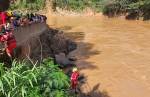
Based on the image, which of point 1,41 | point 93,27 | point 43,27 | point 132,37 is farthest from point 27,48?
point 93,27

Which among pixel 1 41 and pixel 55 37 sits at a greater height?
pixel 1 41

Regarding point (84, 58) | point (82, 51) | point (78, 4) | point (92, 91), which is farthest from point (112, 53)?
point (78, 4)

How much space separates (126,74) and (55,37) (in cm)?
746

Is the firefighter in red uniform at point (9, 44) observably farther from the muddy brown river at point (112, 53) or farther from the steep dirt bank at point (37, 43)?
the muddy brown river at point (112, 53)

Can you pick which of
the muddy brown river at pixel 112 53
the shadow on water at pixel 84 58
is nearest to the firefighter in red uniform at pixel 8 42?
the shadow on water at pixel 84 58

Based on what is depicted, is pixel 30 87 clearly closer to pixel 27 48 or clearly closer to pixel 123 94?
pixel 27 48

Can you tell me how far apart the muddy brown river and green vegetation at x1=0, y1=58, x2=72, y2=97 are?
9280mm

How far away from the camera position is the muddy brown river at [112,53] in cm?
1809

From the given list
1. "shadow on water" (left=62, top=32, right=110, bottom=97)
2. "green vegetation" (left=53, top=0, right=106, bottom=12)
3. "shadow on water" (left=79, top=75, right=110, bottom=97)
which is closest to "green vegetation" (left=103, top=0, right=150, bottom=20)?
"green vegetation" (left=53, top=0, right=106, bottom=12)

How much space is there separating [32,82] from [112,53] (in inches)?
733

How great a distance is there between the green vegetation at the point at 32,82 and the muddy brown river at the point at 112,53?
9280 millimetres

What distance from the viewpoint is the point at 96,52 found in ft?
84.2

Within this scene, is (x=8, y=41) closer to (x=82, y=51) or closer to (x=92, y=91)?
(x=92, y=91)

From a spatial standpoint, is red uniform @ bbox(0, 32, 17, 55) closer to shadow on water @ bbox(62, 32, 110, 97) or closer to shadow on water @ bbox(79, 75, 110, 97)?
shadow on water @ bbox(62, 32, 110, 97)
